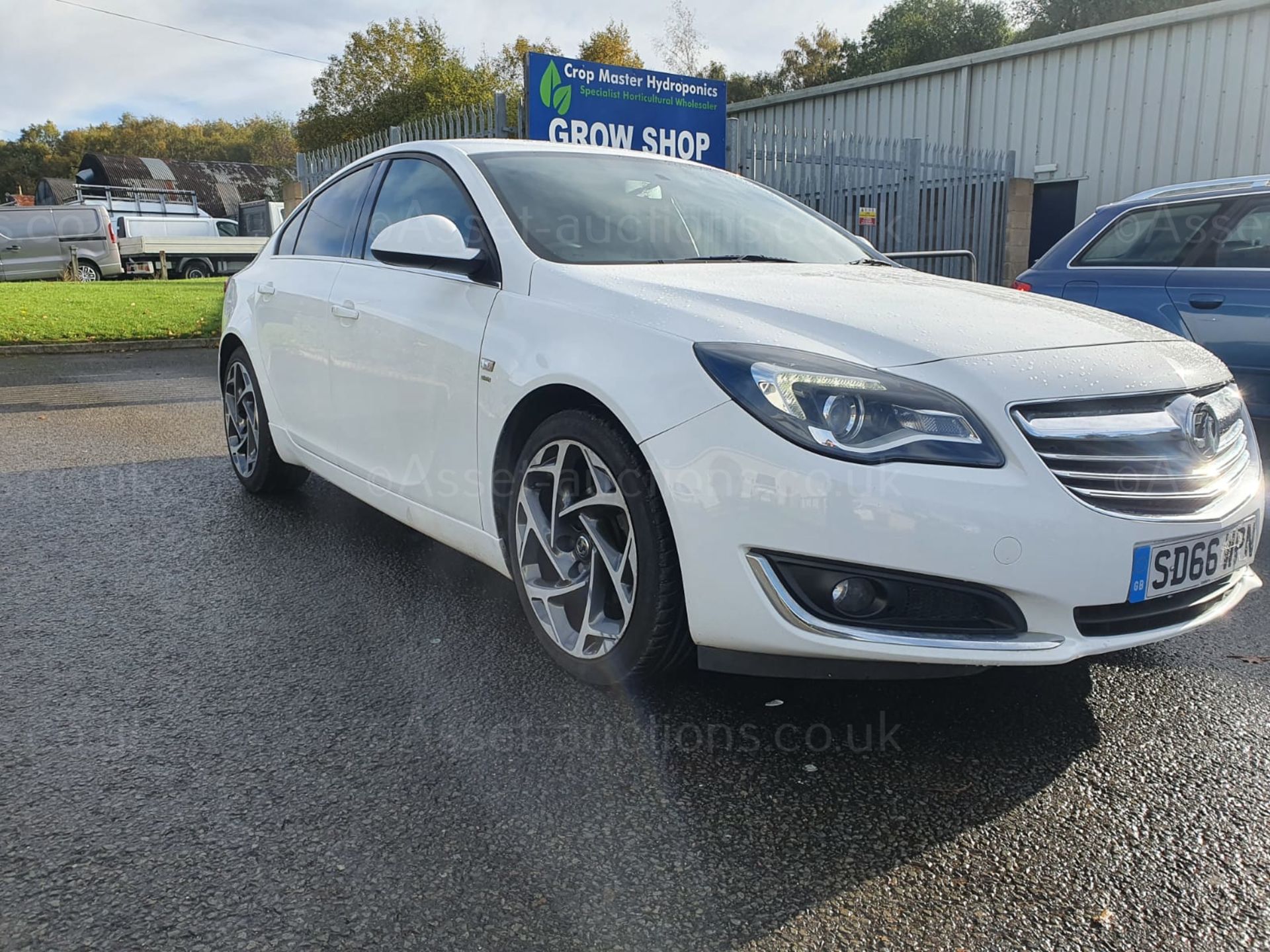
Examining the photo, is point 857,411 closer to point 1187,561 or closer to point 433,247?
point 1187,561

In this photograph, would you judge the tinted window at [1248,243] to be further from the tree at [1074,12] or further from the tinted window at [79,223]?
the tree at [1074,12]

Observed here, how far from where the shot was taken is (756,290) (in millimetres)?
2725

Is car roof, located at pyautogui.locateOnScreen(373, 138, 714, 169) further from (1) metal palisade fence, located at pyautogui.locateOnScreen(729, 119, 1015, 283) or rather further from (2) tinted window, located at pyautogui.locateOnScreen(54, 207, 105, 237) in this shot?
(2) tinted window, located at pyautogui.locateOnScreen(54, 207, 105, 237)

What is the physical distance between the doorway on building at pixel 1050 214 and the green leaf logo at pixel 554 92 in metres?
8.66

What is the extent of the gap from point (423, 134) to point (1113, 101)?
398 inches

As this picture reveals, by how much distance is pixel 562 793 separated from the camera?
2264 millimetres

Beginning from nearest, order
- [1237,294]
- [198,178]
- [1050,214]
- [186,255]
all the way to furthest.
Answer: [1237,294], [1050,214], [186,255], [198,178]

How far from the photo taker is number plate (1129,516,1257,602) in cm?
221

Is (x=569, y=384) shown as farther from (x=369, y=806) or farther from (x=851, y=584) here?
(x=369, y=806)

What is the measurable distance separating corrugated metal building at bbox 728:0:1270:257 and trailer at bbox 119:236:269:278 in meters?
18.0

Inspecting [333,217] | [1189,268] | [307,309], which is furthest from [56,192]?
[1189,268]

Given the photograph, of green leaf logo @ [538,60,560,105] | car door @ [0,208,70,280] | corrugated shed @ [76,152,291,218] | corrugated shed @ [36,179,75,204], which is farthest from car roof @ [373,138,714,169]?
corrugated shed @ [76,152,291,218]

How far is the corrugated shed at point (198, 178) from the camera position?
158 ft

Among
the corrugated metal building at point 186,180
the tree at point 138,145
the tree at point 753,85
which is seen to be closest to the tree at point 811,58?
the tree at point 753,85
